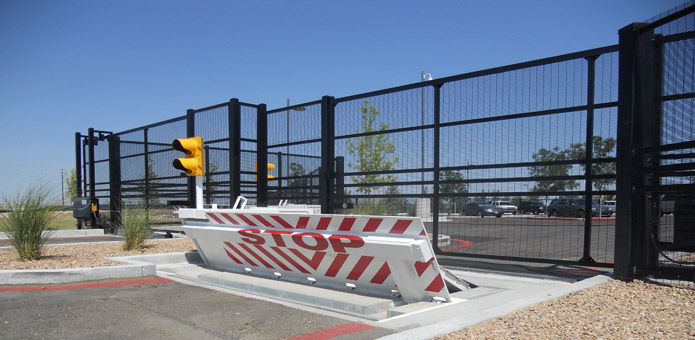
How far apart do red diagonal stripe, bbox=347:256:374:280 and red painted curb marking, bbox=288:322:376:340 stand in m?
1.12

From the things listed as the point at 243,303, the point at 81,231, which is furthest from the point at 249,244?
the point at 81,231

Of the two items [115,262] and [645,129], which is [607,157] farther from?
[115,262]

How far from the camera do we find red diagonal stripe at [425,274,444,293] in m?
5.58

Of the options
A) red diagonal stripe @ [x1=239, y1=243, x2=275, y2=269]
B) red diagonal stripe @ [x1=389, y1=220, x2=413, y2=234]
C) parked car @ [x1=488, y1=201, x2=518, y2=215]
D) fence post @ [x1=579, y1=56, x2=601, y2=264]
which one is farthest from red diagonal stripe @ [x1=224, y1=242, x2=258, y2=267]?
fence post @ [x1=579, y1=56, x2=601, y2=264]

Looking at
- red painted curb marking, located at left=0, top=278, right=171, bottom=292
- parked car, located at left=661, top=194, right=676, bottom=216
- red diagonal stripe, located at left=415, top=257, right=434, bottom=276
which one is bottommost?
red painted curb marking, located at left=0, top=278, right=171, bottom=292

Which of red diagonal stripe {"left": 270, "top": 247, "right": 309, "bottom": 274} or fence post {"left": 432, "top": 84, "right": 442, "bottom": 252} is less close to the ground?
fence post {"left": 432, "top": 84, "right": 442, "bottom": 252}

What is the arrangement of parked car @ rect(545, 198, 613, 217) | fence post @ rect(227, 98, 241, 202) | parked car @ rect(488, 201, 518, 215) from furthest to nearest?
fence post @ rect(227, 98, 241, 202), parked car @ rect(488, 201, 518, 215), parked car @ rect(545, 198, 613, 217)

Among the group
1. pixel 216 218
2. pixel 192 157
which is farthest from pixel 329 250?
pixel 192 157

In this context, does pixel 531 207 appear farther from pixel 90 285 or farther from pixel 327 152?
pixel 90 285

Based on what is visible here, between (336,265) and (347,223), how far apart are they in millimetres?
738

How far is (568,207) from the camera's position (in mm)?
7516

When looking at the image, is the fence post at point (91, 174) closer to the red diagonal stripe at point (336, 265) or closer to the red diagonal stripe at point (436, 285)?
the red diagonal stripe at point (336, 265)

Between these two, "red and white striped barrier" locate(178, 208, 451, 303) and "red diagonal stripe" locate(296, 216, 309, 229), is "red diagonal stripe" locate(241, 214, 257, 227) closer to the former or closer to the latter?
"red and white striped barrier" locate(178, 208, 451, 303)

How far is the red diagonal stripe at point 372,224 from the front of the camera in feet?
19.2
